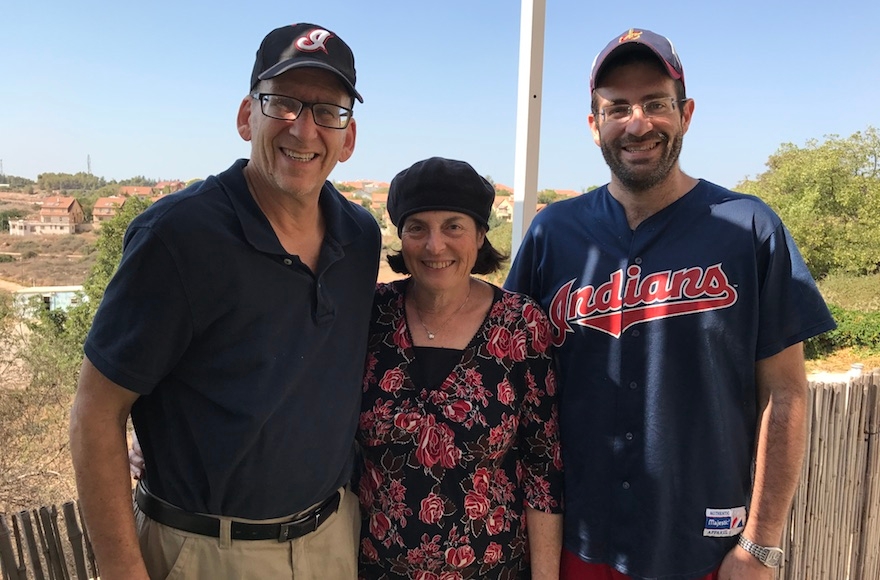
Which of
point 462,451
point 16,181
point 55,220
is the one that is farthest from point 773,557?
point 16,181

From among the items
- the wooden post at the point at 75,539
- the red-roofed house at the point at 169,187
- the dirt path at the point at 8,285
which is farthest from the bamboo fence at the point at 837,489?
the dirt path at the point at 8,285

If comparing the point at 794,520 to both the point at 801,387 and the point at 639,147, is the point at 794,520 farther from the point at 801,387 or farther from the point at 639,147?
the point at 639,147

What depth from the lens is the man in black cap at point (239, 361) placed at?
107cm

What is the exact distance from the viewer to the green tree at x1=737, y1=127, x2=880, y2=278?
9508 millimetres

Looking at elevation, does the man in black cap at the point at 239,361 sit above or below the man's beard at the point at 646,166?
below

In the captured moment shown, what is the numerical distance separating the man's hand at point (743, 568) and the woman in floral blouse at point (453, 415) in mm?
408

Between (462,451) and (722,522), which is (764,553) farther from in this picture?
(462,451)

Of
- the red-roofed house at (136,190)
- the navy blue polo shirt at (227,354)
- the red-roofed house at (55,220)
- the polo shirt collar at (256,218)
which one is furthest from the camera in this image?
the red-roofed house at (55,220)

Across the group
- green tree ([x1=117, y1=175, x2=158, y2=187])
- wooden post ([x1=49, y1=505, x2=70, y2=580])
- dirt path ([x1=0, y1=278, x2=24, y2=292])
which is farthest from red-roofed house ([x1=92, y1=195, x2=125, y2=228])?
wooden post ([x1=49, y1=505, x2=70, y2=580])

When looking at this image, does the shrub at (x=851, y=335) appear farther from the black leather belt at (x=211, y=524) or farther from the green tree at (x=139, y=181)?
the black leather belt at (x=211, y=524)

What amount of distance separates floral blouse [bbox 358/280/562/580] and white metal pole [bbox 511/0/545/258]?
0.67 metres

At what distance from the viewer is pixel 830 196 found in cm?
1045

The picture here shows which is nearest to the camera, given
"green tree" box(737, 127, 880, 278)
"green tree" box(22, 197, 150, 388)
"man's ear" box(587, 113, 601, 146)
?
"man's ear" box(587, 113, 601, 146)

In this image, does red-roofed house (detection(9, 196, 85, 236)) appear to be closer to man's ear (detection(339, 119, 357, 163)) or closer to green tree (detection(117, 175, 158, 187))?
green tree (detection(117, 175, 158, 187))
